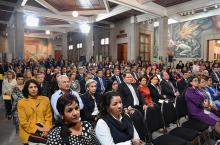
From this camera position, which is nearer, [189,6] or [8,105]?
[8,105]

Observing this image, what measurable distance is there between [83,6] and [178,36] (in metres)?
6.50

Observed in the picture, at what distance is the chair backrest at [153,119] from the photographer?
3166mm

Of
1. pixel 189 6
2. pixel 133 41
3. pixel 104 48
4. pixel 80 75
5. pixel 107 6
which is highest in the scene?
pixel 107 6

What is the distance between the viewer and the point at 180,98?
3.99m

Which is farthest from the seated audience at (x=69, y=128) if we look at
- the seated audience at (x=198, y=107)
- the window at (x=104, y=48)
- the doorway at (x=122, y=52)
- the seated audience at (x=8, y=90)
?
the window at (x=104, y=48)

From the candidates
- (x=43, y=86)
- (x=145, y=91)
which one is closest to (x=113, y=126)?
(x=145, y=91)

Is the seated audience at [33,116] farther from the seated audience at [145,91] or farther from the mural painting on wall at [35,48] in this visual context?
the mural painting on wall at [35,48]

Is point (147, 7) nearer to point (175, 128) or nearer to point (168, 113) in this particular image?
point (168, 113)

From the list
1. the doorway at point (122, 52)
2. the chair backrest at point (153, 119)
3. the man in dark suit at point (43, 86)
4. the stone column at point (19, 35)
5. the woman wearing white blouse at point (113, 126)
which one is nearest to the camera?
the woman wearing white blouse at point (113, 126)

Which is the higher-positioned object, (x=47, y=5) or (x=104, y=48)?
(x=47, y=5)

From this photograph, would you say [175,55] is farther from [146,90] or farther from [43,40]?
[43,40]

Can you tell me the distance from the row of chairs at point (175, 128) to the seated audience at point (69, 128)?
140 cm

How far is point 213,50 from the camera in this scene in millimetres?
13805

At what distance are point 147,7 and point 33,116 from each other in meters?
9.82
